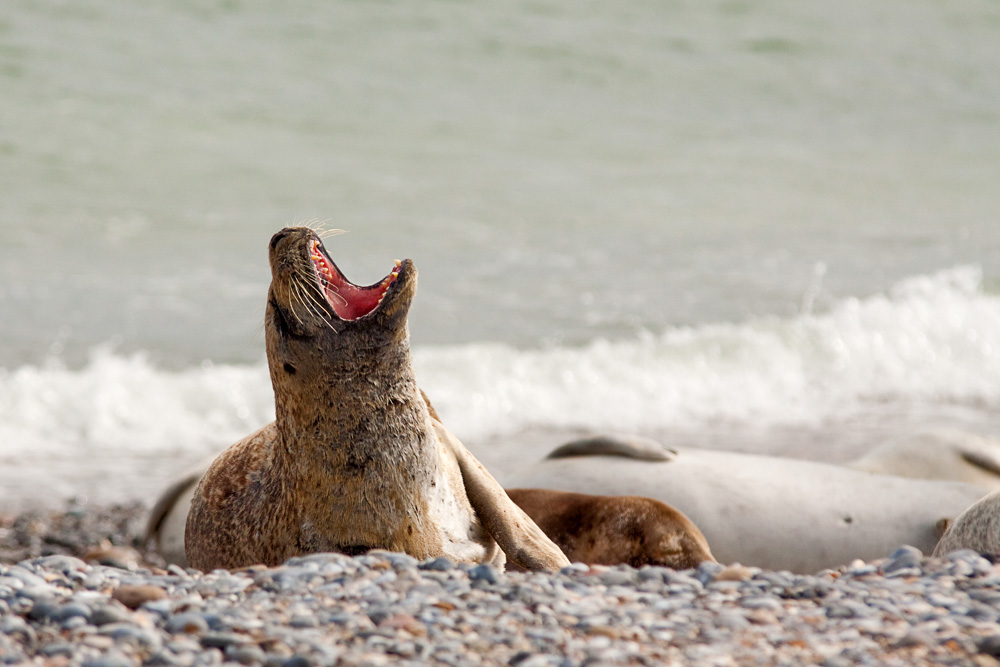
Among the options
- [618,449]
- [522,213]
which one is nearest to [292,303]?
[618,449]

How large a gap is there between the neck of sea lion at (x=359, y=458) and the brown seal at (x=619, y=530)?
1.19 meters

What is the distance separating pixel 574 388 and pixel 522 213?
18.2 feet

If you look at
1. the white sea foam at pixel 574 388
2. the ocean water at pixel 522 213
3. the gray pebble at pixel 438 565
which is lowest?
the gray pebble at pixel 438 565

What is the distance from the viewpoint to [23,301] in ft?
34.9

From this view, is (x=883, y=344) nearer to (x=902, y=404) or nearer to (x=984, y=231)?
(x=902, y=404)

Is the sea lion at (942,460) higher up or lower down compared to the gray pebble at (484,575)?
higher up

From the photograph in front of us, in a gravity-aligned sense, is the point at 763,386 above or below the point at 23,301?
below

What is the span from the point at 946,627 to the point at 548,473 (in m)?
2.71

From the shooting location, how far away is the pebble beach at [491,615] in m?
2.65

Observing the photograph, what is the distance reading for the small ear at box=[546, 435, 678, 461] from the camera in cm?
549

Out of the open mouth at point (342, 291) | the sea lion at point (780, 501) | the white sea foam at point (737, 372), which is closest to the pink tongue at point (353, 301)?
the open mouth at point (342, 291)

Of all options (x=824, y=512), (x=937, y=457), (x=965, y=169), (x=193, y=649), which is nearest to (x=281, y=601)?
(x=193, y=649)

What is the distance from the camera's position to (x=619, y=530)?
472cm

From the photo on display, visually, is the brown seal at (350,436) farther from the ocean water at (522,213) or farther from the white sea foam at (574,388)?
the white sea foam at (574,388)
